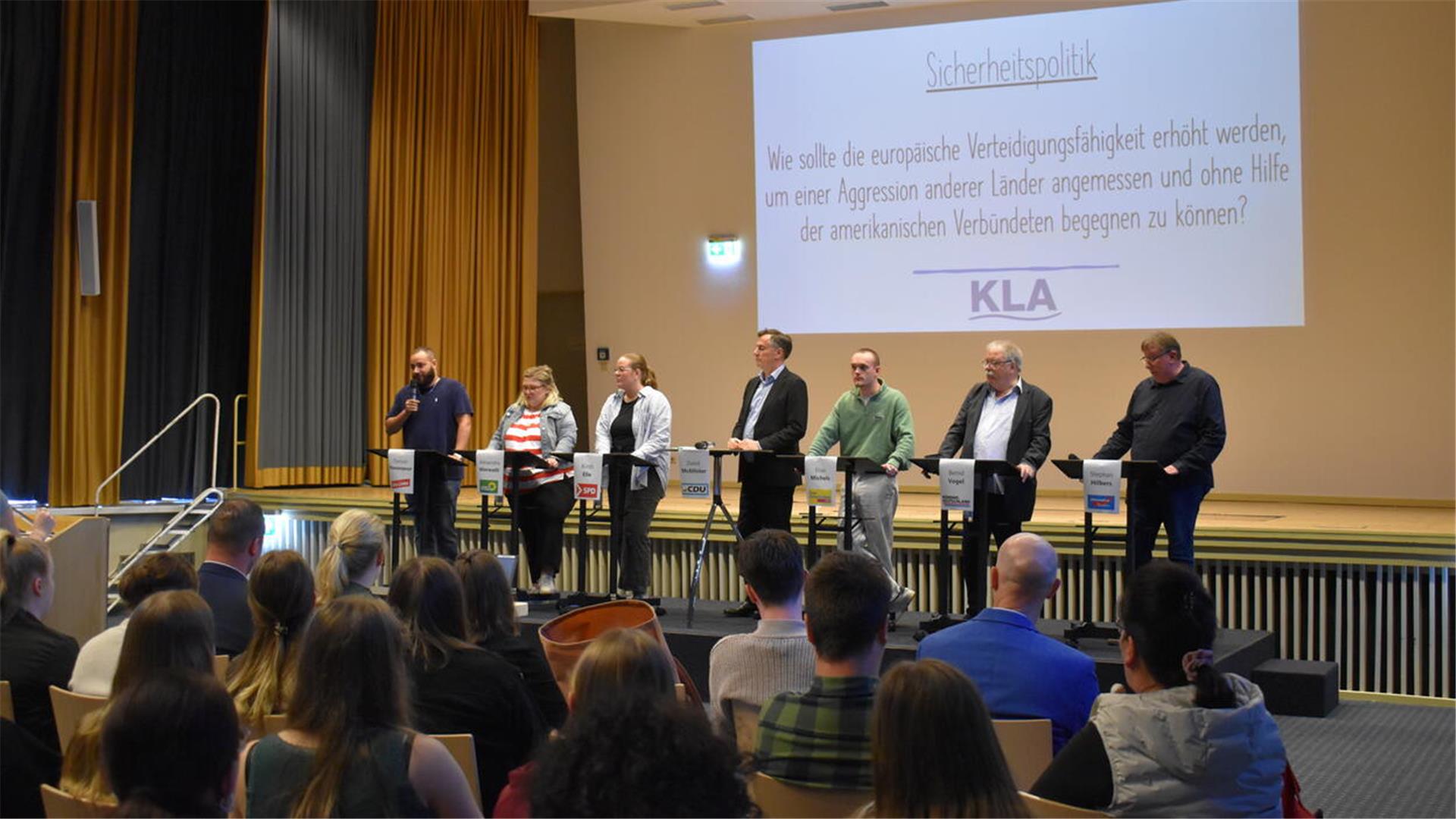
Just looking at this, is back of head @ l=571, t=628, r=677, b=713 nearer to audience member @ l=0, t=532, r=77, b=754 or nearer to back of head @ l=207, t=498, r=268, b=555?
audience member @ l=0, t=532, r=77, b=754

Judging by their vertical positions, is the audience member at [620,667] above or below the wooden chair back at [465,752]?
above

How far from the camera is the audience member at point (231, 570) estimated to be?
12.8ft

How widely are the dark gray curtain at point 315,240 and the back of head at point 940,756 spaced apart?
897 cm

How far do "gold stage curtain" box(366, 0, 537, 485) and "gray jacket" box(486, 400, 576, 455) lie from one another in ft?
12.9

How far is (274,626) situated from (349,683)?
109cm

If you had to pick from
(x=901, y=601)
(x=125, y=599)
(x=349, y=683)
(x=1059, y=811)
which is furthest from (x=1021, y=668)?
(x=901, y=601)

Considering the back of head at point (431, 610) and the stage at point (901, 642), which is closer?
the back of head at point (431, 610)

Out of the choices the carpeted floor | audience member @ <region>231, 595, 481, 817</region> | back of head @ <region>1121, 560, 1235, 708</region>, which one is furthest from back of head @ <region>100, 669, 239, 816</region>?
the carpeted floor

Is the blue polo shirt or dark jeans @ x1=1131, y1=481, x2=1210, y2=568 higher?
the blue polo shirt

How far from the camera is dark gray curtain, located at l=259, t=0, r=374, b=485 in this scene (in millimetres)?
10086

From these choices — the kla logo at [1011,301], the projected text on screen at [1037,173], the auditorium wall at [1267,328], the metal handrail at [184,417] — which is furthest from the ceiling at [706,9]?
the metal handrail at [184,417]

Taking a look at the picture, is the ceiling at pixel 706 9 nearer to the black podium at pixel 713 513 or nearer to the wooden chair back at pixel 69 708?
the black podium at pixel 713 513

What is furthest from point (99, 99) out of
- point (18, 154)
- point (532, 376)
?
point (532, 376)

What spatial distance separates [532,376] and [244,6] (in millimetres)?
5251
